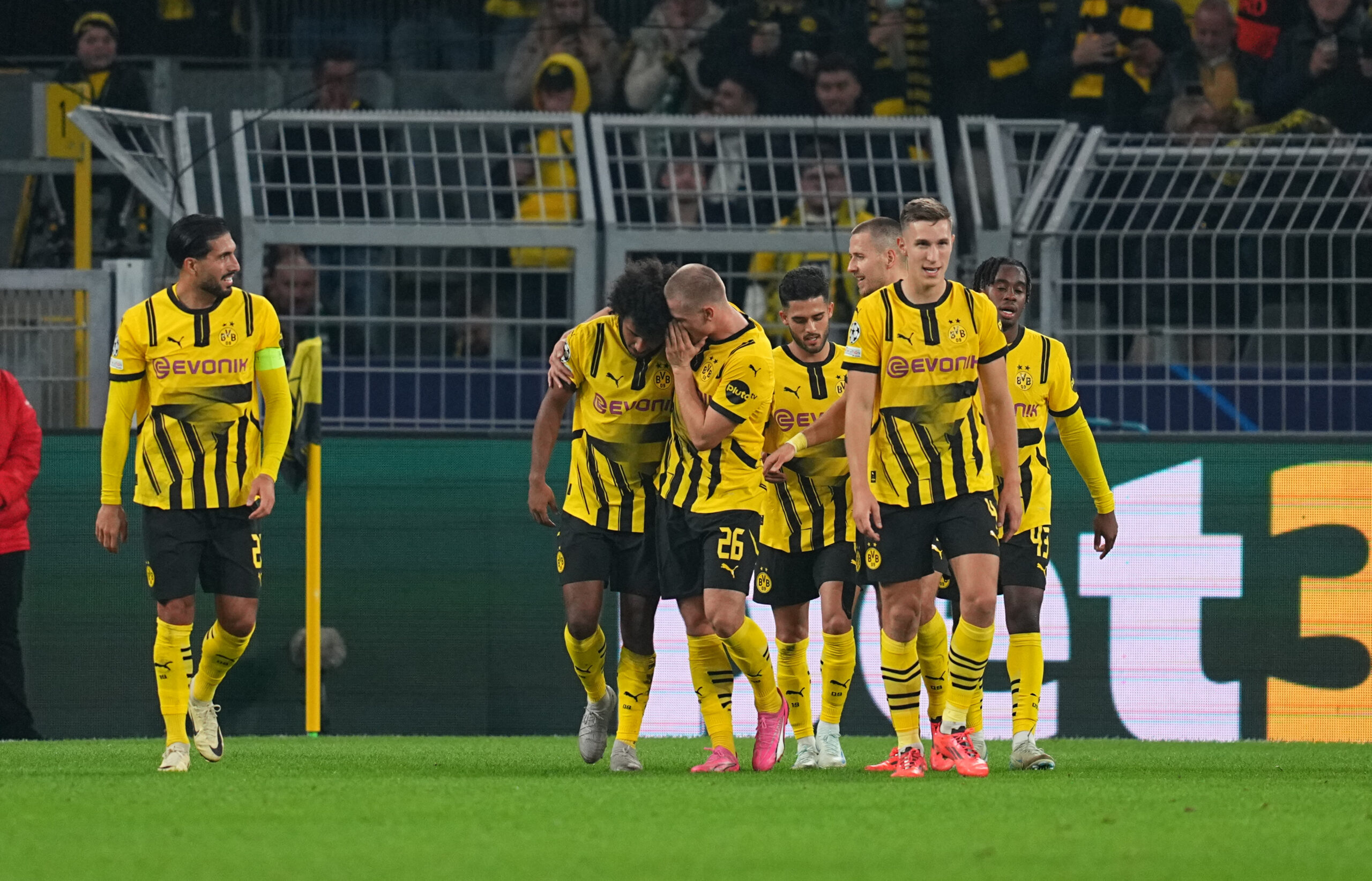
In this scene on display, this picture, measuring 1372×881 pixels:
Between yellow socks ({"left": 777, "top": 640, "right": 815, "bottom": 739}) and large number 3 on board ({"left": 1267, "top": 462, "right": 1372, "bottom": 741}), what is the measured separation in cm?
339

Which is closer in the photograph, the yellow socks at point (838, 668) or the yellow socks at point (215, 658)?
the yellow socks at point (215, 658)

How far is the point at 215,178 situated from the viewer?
34.0 ft

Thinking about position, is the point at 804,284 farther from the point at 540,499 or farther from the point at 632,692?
the point at 632,692

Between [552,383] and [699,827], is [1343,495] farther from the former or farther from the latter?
[699,827]

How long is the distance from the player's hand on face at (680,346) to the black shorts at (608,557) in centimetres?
64

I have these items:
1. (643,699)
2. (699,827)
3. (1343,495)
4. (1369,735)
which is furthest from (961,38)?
(699,827)

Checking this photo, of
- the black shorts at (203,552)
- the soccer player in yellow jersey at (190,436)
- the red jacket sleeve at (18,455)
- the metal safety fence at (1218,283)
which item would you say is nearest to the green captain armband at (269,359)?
the soccer player in yellow jersey at (190,436)

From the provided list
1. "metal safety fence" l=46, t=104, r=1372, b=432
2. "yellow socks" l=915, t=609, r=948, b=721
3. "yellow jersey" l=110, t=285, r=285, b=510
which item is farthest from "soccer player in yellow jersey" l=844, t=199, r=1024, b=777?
"metal safety fence" l=46, t=104, r=1372, b=432

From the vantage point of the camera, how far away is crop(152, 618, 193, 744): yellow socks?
7.07 metres

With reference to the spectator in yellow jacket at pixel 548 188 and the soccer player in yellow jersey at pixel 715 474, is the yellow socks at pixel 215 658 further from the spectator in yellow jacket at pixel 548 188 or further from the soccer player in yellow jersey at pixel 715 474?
the spectator in yellow jacket at pixel 548 188

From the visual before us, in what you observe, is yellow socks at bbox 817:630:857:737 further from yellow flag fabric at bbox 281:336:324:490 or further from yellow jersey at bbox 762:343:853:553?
yellow flag fabric at bbox 281:336:324:490

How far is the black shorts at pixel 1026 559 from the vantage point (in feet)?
25.0

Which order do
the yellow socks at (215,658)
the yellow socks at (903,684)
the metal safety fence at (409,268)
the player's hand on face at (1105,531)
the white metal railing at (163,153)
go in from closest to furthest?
the yellow socks at (903,684) → the yellow socks at (215,658) → the player's hand on face at (1105,531) → the metal safety fence at (409,268) → the white metal railing at (163,153)

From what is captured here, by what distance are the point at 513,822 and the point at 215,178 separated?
5.93 meters
